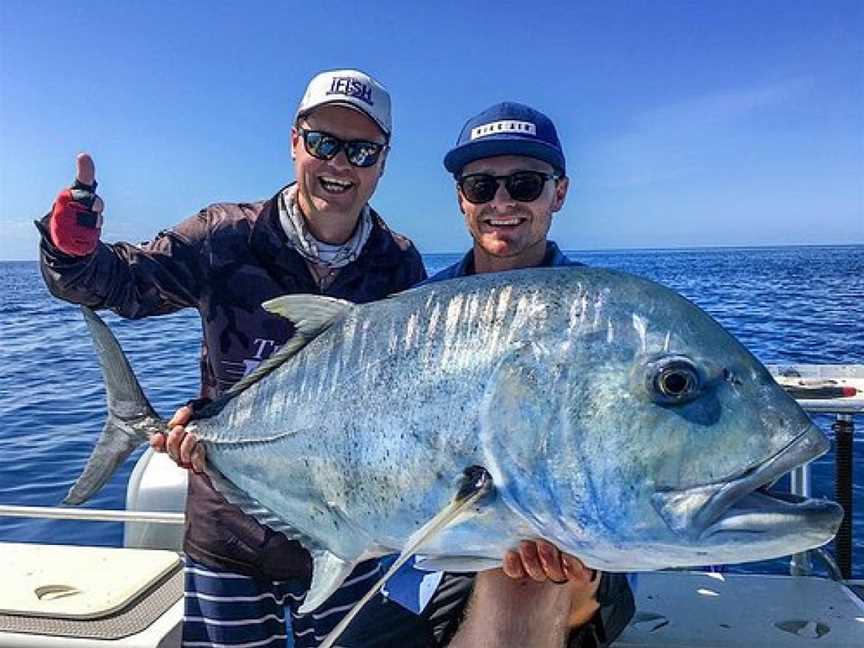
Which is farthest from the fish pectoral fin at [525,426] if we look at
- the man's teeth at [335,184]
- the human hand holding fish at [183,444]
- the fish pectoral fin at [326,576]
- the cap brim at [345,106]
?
the cap brim at [345,106]

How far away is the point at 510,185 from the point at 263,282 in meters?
0.97

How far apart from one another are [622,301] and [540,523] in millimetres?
495

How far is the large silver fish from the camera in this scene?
1.48 metres

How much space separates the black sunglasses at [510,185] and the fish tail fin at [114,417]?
1348 millimetres

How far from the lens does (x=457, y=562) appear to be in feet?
5.93

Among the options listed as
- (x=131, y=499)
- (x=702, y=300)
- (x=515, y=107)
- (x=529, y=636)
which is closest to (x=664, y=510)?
(x=529, y=636)

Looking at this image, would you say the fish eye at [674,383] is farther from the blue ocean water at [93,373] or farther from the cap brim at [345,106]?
the blue ocean water at [93,373]

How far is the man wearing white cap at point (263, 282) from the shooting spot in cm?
286

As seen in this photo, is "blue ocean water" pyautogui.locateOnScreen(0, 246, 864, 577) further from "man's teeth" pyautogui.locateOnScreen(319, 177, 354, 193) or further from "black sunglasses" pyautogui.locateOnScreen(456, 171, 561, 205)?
"man's teeth" pyautogui.locateOnScreen(319, 177, 354, 193)

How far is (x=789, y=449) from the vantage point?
1.46m

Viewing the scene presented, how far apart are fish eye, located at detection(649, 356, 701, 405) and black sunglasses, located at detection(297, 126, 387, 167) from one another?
5.39 feet

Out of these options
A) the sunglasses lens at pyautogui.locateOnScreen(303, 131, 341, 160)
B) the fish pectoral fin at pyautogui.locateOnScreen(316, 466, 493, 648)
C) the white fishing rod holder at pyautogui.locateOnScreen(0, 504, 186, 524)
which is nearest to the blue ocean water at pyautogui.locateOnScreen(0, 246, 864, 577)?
the white fishing rod holder at pyautogui.locateOnScreen(0, 504, 186, 524)

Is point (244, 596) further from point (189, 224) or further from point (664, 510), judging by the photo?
point (664, 510)

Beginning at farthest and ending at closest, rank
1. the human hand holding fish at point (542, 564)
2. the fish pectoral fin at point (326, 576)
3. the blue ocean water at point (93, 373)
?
the blue ocean water at point (93, 373), the fish pectoral fin at point (326, 576), the human hand holding fish at point (542, 564)
